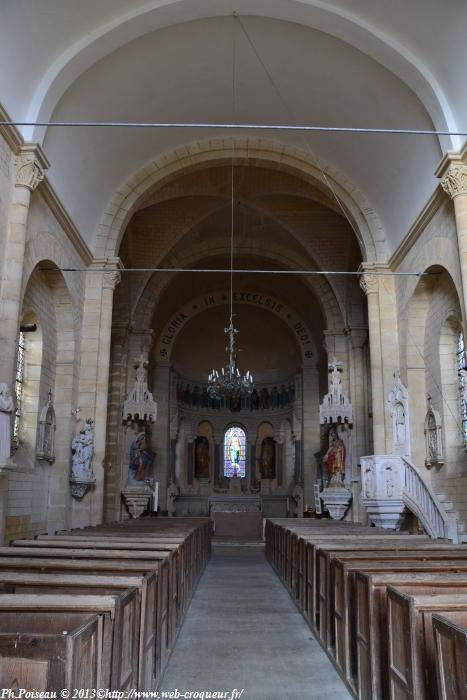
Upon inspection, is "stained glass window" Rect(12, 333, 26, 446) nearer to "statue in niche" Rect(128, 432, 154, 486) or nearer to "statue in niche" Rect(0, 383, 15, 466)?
"statue in niche" Rect(0, 383, 15, 466)

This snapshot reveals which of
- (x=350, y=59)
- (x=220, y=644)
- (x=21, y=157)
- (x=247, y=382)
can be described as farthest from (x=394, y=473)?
(x=21, y=157)

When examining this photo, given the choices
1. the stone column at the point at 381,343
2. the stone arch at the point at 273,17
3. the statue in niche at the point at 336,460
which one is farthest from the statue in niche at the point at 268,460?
the stone arch at the point at 273,17

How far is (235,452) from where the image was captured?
28.0 metres

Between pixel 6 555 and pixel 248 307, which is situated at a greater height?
pixel 248 307

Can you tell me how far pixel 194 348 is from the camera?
27609mm

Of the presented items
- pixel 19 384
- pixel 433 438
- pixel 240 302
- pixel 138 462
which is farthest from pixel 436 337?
Answer: pixel 240 302

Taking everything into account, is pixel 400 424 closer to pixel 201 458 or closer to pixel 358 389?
pixel 358 389

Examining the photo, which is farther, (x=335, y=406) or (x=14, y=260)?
(x=335, y=406)

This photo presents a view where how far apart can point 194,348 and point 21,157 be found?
59.2ft

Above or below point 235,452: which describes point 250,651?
below

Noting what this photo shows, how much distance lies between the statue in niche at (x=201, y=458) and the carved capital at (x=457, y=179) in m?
19.0

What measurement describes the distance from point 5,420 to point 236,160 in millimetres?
10026

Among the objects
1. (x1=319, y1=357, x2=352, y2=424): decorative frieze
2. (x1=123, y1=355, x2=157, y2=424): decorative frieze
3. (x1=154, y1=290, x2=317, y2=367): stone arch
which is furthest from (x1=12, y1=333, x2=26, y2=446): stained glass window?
(x1=154, y1=290, x2=317, y2=367): stone arch

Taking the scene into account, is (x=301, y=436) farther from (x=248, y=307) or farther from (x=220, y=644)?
(x=220, y=644)
